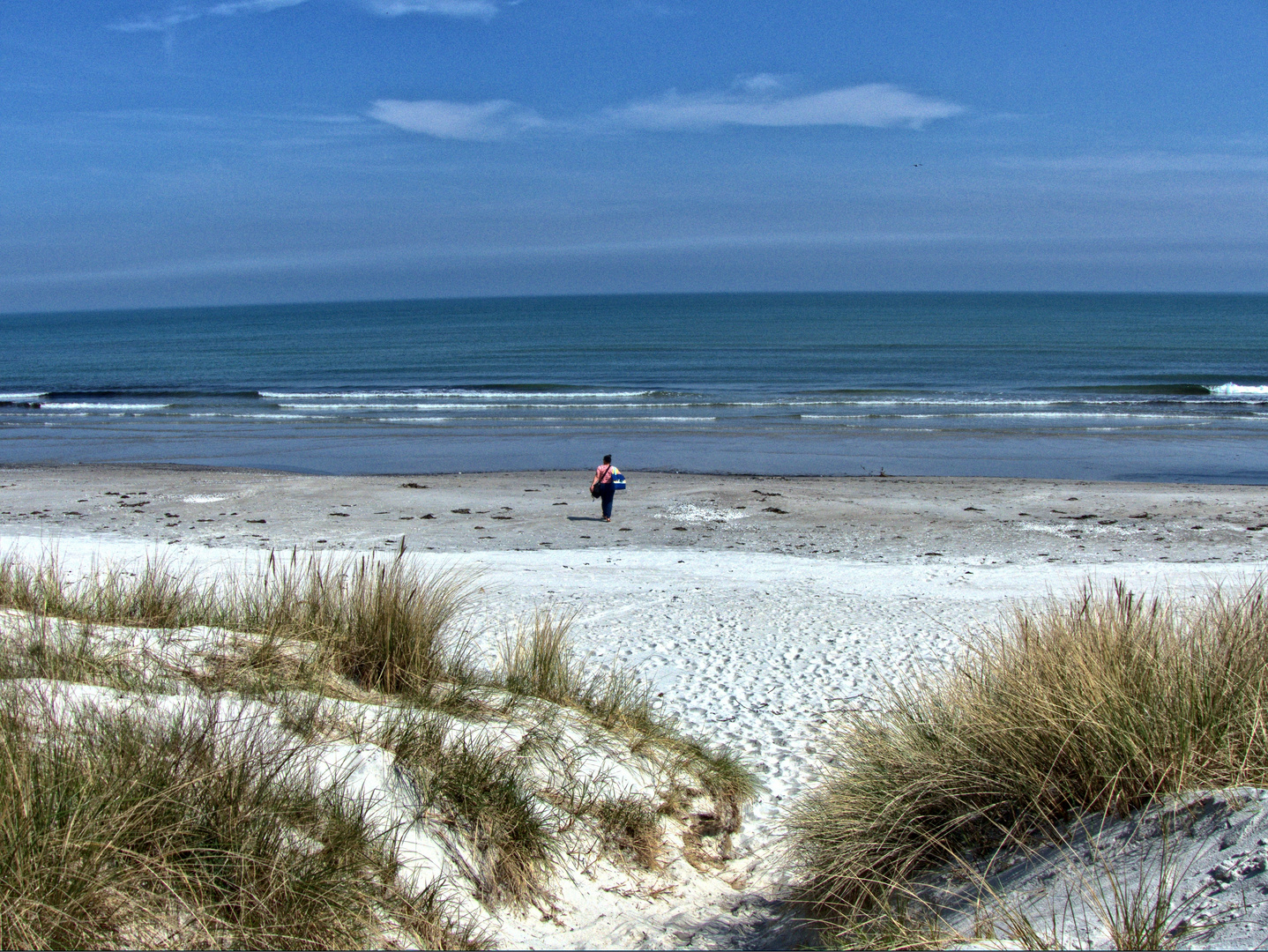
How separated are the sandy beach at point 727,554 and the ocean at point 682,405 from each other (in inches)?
138

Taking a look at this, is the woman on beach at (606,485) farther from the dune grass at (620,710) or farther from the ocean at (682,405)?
the dune grass at (620,710)

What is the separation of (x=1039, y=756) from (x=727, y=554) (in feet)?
30.7

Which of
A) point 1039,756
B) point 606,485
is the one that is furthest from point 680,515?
point 1039,756

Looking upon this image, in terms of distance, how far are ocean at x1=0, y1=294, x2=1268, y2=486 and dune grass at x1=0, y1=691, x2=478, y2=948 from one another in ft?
65.4

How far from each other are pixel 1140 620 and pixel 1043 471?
64.2 ft

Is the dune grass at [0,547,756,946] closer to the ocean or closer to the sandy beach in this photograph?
the sandy beach

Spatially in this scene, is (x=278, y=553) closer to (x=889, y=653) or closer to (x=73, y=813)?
(x=889, y=653)

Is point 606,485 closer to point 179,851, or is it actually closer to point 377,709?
point 377,709

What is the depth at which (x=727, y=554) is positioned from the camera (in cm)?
1316

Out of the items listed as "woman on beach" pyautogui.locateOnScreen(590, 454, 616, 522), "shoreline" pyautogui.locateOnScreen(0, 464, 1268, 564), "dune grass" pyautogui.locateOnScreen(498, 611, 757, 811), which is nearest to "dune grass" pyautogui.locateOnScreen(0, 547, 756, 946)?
"dune grass" pyautogui.locateOnScreen(498, 611, 757, 811)

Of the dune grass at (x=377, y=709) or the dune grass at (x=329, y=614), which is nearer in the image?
the dune grass at (x=377, y=709)

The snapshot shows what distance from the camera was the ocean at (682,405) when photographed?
25.0 metres

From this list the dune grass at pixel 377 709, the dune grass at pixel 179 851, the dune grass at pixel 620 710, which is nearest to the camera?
the dune grass at pixel 179 851

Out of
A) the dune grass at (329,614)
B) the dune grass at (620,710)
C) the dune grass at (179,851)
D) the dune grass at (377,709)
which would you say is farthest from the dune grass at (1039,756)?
the dune grass at (329,614)
